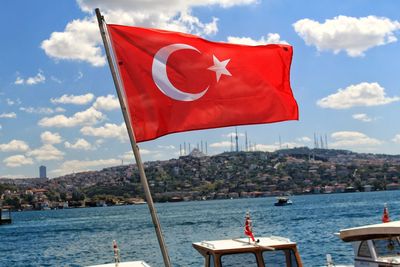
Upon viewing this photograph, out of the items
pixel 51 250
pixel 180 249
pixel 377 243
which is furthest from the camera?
pixel 51 250

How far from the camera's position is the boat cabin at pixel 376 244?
17484 mm

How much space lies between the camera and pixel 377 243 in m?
18.0

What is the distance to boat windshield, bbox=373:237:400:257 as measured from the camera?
1781 centimetres

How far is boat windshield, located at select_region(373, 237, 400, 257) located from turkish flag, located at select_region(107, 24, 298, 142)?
7.09 m

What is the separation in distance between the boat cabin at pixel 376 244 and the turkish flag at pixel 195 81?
664 cm

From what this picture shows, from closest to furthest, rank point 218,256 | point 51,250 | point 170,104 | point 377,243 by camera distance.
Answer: point 170,104, point 218,256, point 377,243, point 51,250

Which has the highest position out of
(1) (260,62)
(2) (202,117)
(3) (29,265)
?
(1) (260,62)

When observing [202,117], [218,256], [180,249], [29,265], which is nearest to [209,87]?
[202,117]

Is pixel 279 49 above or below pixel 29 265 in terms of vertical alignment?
above

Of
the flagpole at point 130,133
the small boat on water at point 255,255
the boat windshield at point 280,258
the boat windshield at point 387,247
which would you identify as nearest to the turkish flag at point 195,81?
the flagpole at point 130,133

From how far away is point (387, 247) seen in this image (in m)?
Result: 17.8

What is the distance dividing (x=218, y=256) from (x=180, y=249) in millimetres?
50863

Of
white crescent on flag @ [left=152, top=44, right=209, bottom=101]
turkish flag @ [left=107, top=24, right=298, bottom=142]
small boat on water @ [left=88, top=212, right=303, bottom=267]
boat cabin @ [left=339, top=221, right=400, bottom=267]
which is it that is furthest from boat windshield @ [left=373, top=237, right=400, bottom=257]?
white crescent on flag @ [left=152, top=44, right=209, bottom=101]

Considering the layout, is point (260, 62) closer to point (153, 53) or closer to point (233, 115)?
point (233, 115)
